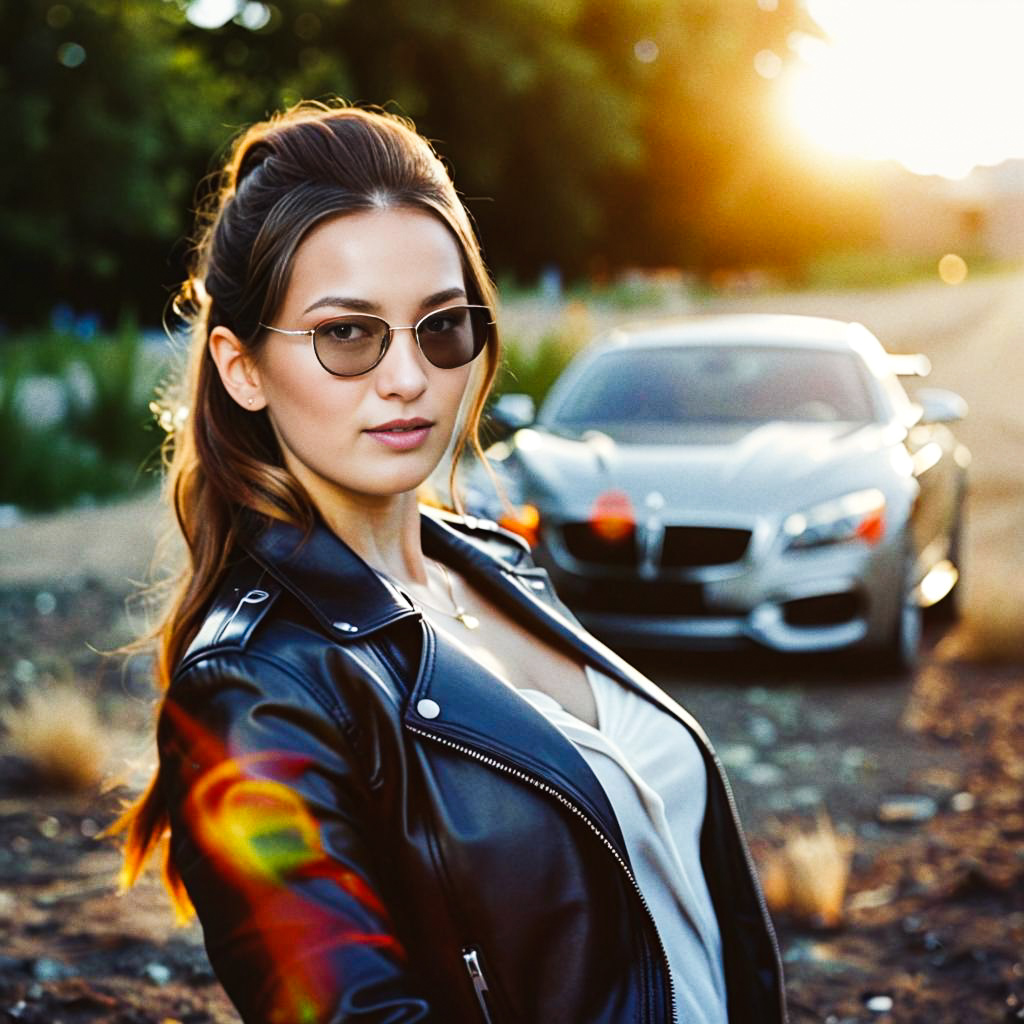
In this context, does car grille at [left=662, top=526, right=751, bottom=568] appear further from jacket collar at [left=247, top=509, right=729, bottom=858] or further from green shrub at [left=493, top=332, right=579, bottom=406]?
green shrub at [left=493, top=332, right=579, bottom=406]

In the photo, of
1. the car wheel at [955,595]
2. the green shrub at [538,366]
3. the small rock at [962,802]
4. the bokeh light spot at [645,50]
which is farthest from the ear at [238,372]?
the bokeh light spot at [645,50]

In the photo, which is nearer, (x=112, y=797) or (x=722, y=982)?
(x=722, y=982)

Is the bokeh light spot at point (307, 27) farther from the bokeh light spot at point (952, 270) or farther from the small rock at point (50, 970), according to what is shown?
the small rock at point (50, 970)

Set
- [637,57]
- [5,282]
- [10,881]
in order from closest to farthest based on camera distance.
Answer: [10,881]
[5,282]
[637,57]

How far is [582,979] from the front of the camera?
1553 mm

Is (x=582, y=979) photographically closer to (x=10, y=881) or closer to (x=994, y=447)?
(x=10, y=881)

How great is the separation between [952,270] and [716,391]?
5291cm

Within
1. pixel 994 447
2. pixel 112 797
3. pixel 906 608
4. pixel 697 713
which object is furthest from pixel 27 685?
pixel 994 447

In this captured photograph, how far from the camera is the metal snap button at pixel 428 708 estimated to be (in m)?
1.51

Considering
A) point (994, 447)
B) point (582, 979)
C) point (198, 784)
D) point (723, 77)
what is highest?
point (723, 77)

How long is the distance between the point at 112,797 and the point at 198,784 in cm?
375

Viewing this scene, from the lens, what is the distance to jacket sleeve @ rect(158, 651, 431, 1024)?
1.35 metres

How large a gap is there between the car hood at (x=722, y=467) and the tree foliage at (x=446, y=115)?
19.9 feet

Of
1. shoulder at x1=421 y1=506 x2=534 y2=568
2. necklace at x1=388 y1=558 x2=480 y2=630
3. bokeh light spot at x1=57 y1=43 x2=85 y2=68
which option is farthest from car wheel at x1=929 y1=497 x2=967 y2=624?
bokeh light spot at x1=57 y1=43 x2=85 y2=68
